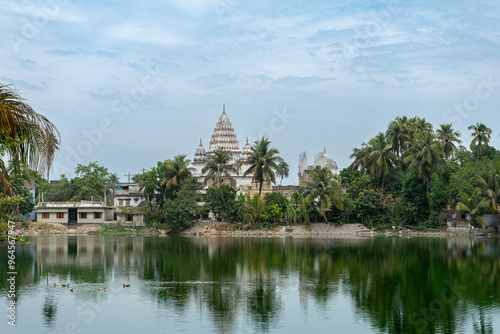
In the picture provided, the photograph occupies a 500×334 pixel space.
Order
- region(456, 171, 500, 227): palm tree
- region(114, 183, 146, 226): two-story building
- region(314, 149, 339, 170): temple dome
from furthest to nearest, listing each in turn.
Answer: region(314, 149, 339, 170): temple dome < region(114, 183, 146, 226): two-story building < region(456, 171, 500, 227): palm tree

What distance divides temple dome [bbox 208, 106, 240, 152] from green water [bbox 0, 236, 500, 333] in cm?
6234

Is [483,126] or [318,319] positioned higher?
[483,126]

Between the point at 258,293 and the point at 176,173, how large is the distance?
149 feet

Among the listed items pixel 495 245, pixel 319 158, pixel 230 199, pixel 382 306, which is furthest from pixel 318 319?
pixel 319 158

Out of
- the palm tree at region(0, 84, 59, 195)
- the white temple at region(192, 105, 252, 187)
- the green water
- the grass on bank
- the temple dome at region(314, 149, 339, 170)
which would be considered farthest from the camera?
the white temple at region(192, 105, 252, 187)

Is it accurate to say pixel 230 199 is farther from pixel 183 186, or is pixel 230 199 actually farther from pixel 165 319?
pixel 165 319

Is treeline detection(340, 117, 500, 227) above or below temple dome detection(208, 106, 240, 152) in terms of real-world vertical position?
below

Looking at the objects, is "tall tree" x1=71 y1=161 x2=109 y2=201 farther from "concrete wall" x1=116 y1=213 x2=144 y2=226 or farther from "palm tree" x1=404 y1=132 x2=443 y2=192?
"palm tree" x1=404 y1=132 x2=443 y2=192

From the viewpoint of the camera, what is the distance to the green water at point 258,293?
686 inches

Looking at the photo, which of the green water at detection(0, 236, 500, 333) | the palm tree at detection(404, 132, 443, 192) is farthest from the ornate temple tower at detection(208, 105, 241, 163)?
the green water at detection(0, 236, 500, 333)

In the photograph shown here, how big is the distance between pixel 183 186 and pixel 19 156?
5667cm

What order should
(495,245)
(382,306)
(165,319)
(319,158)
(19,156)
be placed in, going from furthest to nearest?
1. (319,158)
2. (495,245)
3. (382,306)
4. (165,319)
5. (19,156)

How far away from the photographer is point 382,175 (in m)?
63.7

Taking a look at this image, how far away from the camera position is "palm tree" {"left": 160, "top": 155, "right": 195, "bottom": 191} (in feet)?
219
